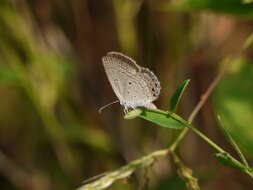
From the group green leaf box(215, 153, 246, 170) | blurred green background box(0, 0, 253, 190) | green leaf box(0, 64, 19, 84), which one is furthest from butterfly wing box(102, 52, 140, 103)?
green leaf box(0, 64, 19, 84)

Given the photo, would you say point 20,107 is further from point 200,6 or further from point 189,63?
point 200,6

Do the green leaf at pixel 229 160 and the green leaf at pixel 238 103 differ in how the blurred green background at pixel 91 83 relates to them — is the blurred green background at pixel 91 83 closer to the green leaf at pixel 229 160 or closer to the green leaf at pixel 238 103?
the green leaf at pixel 238 103

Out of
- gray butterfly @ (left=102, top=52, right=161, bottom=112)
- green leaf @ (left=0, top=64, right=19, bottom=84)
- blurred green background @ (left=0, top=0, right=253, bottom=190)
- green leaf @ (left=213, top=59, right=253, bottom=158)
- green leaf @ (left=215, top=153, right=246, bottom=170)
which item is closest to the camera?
green leaf @ (left=215, top=153, right=246, bottom=170)

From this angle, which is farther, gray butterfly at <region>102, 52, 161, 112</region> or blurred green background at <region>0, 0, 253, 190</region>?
blurred green background at <region>0, 0, 253, 190</region>

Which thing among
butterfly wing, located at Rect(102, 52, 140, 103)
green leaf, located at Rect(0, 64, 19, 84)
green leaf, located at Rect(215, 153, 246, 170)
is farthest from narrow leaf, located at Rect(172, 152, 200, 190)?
green leaf, located at Rect(0, 64, 19, 84)

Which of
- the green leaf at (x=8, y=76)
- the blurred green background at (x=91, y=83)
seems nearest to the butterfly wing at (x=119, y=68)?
the blurred green background at (x=91, y=83)

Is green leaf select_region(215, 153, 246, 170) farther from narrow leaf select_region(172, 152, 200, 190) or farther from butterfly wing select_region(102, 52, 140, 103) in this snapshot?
butterfly wing select_region(102, 52, 140, 103)

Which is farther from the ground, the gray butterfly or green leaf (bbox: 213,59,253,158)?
the gray butterfly

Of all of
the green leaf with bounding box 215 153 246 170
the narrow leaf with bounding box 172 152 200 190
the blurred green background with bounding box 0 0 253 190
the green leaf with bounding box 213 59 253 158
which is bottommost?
the blurred green background with bounding box 0 0 253 190

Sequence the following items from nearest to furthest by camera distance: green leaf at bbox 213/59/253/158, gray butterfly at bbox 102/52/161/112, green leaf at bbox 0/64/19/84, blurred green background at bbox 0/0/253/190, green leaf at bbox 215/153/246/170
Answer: green leaf at bbox 215/153/246/170
gray butterfly at bbox 102/52/161/112
green leaf at bbox 213/59/253/158
green leaf at bbox 0/64/19/84
blurred green background at bbox 0/0/253/190
